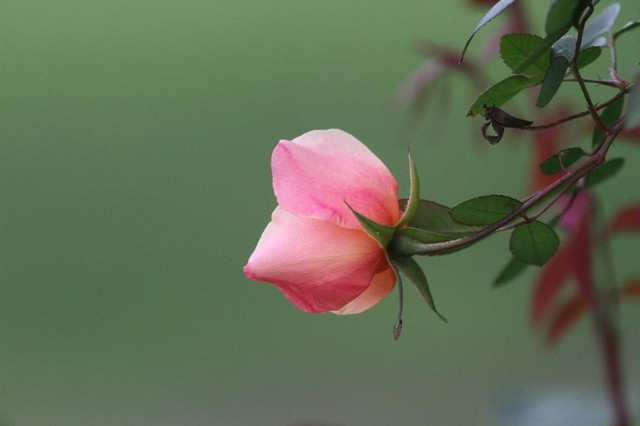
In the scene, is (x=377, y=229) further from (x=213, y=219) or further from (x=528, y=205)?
(x=213, y=219)

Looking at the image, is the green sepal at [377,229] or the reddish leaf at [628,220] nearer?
the green sepal at [377,229]

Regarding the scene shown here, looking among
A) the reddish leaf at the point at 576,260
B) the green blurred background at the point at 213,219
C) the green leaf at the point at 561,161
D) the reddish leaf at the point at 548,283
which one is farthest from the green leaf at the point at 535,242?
the green blurred background at the point at 213,219

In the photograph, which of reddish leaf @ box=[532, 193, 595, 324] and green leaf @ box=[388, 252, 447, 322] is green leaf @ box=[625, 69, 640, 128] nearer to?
green leaf @ box=[388, 252, 447, 322]

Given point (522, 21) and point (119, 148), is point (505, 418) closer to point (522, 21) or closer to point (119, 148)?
point (522, 21)

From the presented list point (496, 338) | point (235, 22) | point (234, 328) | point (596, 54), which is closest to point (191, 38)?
point (235, 22)

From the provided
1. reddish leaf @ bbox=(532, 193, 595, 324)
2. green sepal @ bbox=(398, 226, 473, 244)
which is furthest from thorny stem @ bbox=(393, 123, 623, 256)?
reddish leaf @ bbox=(532, 193, 595, 324)

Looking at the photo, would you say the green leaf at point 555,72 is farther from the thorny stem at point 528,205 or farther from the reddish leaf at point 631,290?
the reddish leaf at point 631,290
